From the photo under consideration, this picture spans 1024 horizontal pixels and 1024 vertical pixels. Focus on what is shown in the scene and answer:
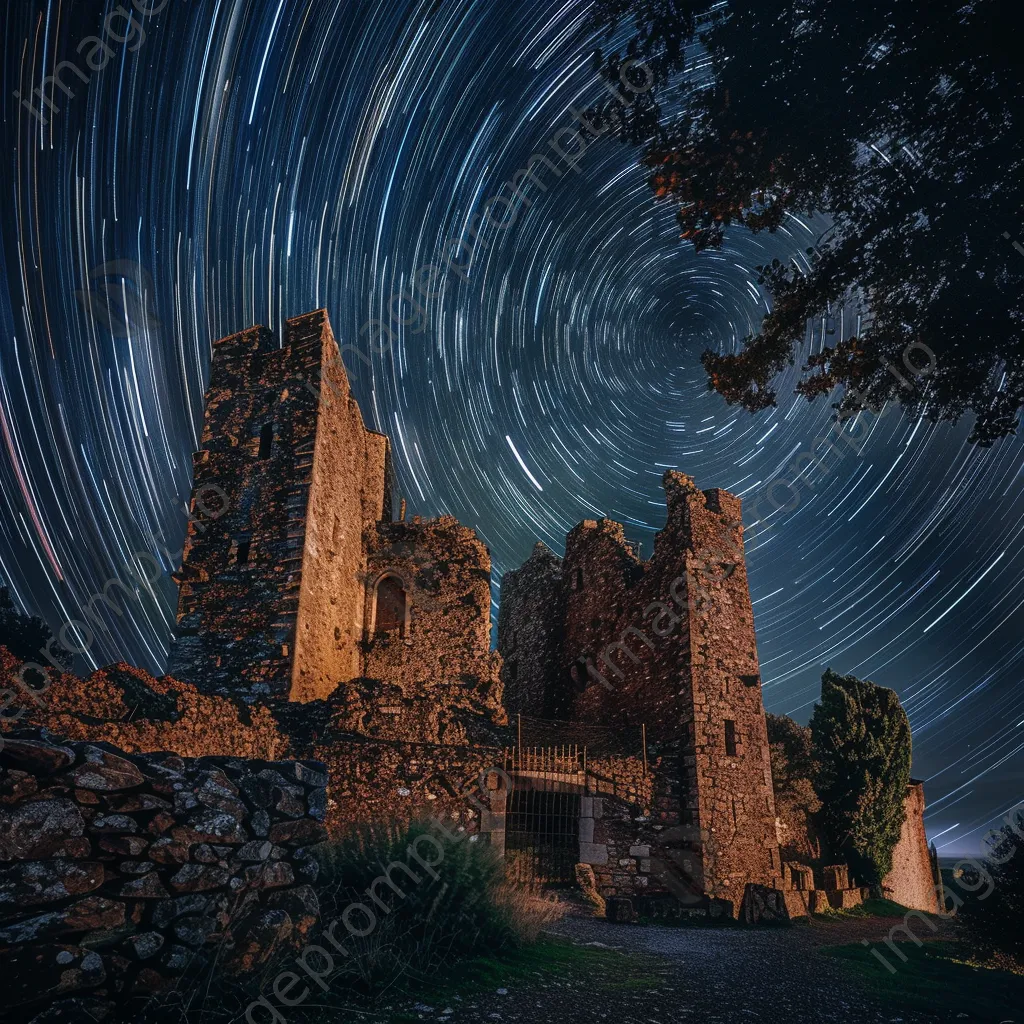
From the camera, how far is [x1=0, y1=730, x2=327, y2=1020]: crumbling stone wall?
3.25 meters

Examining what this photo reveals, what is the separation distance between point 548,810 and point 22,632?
2512 centimetres

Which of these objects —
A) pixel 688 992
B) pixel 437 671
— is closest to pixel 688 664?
pixel 437 671

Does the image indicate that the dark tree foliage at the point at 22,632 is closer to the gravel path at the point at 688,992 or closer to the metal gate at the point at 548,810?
the metal gate at the point at 548,810

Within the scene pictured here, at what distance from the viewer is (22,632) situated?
27672mm

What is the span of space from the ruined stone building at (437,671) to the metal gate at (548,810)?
47 millimetres

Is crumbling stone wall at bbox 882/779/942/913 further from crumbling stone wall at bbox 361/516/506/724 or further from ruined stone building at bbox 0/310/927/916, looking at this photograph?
crumbling stone wall at bbox 361/516/506/724

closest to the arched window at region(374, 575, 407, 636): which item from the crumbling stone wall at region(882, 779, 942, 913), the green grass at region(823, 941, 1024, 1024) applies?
the green grass at region(823, 941, 1024, 1024)

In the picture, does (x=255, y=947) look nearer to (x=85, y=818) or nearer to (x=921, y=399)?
(x=85, y=818)

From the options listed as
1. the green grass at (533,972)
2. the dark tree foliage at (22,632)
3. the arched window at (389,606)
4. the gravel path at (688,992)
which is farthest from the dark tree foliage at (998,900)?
the dark tree foliage at (22,632)

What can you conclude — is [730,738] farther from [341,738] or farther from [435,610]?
[341,738]

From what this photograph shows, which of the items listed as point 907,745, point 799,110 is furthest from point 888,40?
point 907,745

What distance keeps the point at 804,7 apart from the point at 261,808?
8636mm

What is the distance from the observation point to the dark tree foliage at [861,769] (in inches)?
760

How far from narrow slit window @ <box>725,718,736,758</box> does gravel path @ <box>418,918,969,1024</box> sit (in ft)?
21.6
